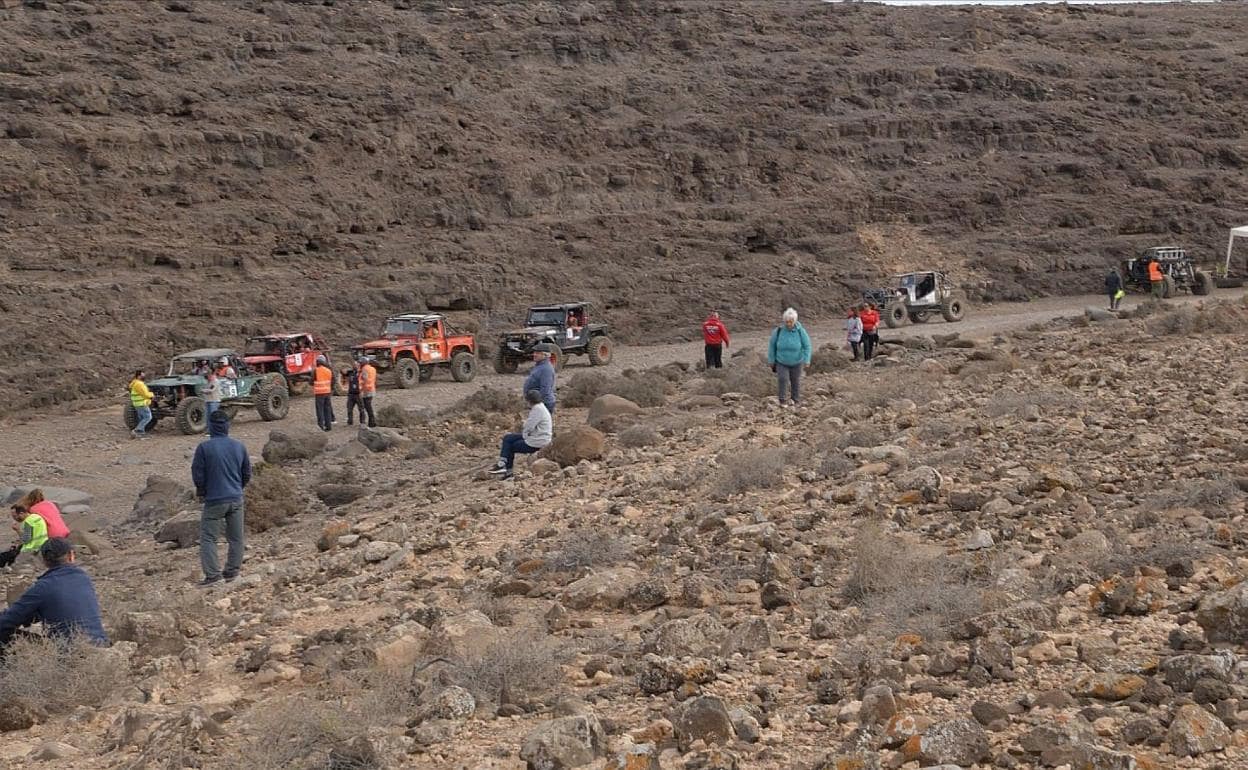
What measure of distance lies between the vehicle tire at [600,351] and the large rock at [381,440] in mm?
11318

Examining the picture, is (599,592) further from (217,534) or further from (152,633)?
(217,534)

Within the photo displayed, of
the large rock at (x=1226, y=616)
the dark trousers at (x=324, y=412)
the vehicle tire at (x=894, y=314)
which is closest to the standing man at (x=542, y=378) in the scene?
the large rock at (x=1226, y=616)

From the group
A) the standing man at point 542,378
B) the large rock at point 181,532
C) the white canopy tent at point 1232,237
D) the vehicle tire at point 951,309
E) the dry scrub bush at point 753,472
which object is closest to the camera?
the dry scrub bush at point 753,472

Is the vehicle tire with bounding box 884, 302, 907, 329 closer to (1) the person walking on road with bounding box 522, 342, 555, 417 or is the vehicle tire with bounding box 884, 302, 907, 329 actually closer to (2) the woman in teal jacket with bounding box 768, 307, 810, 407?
(2) the woman in teal jacket with bounding box 768, 307, 810, 407

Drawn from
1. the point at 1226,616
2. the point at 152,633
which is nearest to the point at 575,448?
the point at 152,633

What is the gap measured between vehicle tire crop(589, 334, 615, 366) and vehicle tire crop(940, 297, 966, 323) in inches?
462

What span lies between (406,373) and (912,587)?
23.3m

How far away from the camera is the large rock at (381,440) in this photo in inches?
797

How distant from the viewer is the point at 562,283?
39.1 m

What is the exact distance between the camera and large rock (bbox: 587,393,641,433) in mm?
16656

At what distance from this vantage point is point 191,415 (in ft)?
78.7

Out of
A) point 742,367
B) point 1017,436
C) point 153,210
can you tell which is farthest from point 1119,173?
point 1017,436

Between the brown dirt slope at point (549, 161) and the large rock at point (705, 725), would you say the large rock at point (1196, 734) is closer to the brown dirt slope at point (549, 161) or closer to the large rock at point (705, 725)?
the large rock at point (705, 725)

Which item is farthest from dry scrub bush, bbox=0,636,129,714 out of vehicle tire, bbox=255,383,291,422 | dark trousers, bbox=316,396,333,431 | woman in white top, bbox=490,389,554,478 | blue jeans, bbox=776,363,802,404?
vehicle tire, bbox=255,383,291,422
